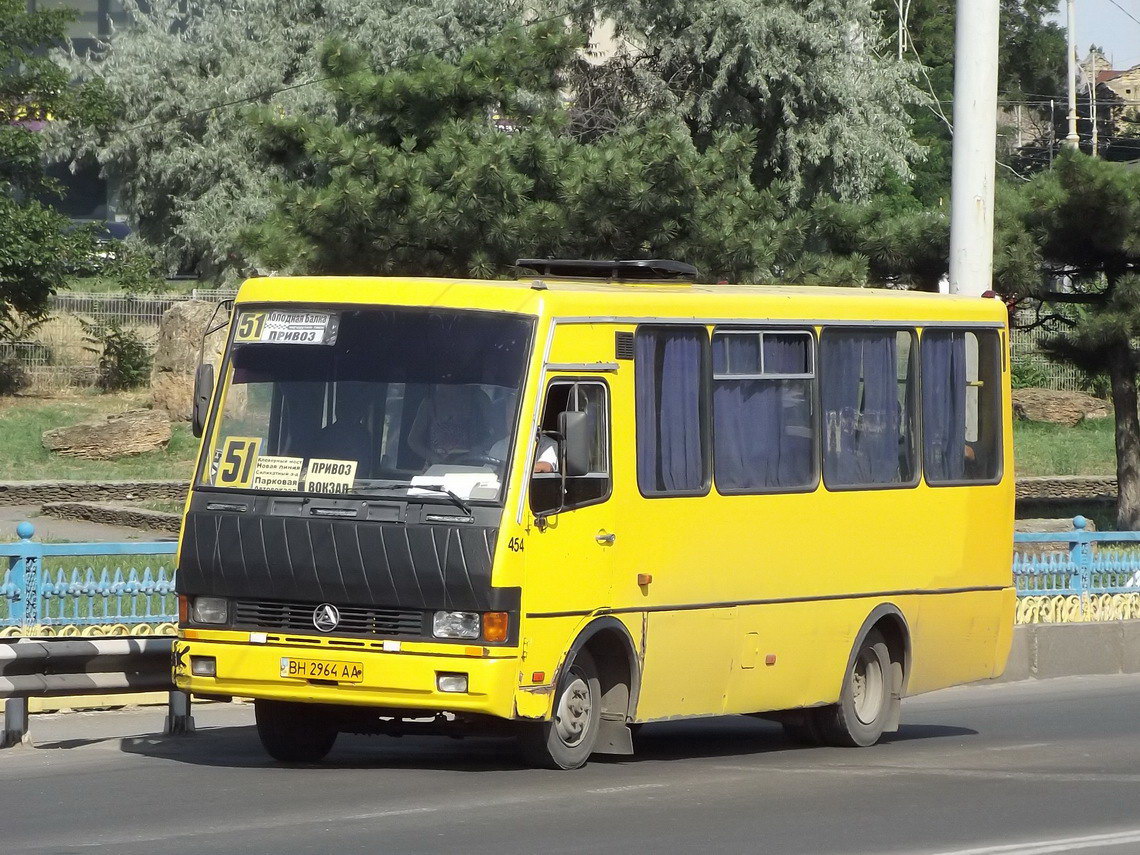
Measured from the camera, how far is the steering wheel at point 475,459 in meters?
9.54

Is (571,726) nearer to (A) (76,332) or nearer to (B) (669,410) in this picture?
(B) (669,410)

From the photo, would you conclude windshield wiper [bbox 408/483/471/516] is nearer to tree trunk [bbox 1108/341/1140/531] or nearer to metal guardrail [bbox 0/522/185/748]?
metal guardrail [bbox 0/522/185/748]

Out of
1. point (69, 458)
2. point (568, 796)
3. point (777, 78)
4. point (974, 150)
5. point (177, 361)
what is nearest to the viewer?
point (568, 796)

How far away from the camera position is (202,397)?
1013cm

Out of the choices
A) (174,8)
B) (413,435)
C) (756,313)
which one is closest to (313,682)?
(413,435)

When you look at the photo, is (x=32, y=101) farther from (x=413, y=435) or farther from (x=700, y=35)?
(x=413, y=435)

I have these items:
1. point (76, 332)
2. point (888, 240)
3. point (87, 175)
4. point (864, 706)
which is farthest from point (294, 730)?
point (87, 175)

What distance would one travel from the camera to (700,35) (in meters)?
35.4

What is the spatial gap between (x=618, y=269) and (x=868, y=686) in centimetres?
332

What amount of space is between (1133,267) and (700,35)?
1039 cm

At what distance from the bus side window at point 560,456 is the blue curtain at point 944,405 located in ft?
11.0

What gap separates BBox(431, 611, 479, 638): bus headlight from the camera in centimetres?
930

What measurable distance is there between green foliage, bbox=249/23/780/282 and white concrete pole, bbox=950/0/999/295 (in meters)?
4.57

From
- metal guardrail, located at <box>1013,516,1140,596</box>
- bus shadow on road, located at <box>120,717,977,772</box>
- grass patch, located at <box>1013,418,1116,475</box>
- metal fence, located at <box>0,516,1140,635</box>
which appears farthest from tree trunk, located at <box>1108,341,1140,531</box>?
metal fence, located at <box>0,516,1140,635</box>
